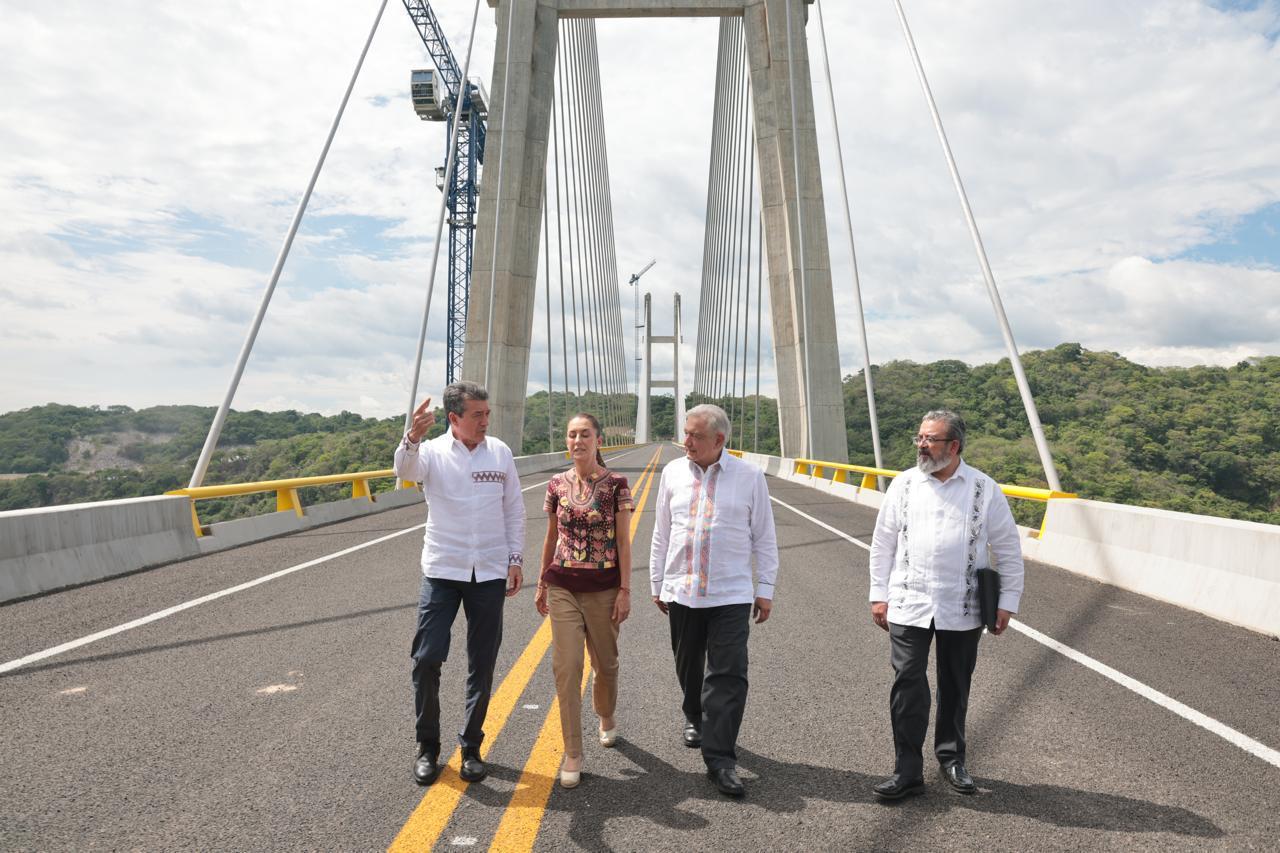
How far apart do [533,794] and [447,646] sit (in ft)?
2.45

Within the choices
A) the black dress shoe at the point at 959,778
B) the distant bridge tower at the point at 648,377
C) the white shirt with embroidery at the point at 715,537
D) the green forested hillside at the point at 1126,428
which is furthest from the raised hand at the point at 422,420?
the distant bridge tower at the point at 648,377

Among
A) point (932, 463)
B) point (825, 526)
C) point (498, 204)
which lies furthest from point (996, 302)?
point (498, 204)

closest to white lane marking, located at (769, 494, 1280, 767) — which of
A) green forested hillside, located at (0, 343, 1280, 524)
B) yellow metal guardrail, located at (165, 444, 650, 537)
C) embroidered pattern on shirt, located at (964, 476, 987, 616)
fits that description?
embroidered pattern on shirt, located at (964, 476, 987, 616)

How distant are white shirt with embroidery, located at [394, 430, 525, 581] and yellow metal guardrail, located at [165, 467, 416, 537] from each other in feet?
13.2

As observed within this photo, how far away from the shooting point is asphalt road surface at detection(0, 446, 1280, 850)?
2986mm

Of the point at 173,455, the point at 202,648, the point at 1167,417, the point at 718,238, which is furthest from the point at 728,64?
the point at 202,648

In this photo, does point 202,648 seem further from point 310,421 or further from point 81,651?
point 310,421

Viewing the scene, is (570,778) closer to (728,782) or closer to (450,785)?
(450,785)

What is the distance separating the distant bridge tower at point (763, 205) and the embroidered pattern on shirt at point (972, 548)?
75.1 feet

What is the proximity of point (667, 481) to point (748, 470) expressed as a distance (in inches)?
14.7

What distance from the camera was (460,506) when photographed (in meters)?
3.82

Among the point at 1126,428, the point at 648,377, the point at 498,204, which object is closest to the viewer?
the point at 498,204

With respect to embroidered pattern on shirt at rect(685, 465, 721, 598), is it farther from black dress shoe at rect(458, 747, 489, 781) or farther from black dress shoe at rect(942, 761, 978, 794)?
black dress shoe at rect(942, 761, 978, 794)

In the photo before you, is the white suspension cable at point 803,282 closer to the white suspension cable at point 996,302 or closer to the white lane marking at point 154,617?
the white suspension cable at point 996,302
